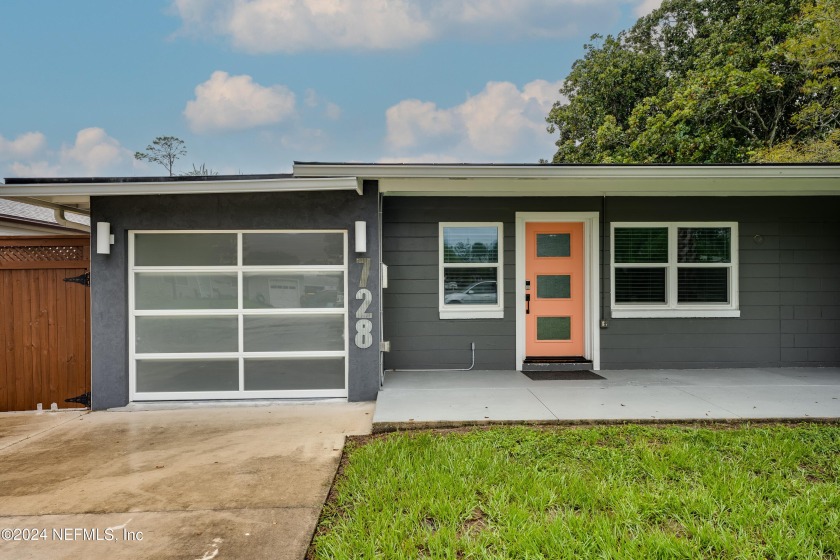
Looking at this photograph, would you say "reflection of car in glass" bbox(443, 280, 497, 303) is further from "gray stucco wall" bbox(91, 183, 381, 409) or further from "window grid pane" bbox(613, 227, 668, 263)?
"window grid pane" bbox(613, 227, 668, 263)

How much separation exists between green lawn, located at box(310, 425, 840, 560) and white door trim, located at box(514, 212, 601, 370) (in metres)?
2.24

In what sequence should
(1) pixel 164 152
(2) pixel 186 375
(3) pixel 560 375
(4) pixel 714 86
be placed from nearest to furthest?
(2) pixel 186 375 < (3) pixel 560 375 < (4) pixel 714 86 < (1) pixel 164 152

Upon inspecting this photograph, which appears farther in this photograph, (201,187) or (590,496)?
(201,187)

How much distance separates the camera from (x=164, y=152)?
94.1ft

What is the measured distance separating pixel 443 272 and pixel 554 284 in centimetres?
148

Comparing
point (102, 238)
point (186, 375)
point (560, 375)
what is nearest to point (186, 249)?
point (102, 238)

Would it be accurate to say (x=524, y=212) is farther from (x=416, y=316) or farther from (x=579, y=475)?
(x=579, y=475)

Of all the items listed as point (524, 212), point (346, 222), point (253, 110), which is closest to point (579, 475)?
point (346, 222)

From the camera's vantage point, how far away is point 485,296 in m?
5.74

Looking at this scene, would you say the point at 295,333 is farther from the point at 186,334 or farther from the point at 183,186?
the point at 183,186

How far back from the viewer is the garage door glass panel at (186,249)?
4.69 m

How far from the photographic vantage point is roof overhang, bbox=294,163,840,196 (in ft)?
14.1

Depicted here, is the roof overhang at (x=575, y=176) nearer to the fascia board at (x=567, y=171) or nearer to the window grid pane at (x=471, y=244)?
the fascia board at (x=567, y=171)

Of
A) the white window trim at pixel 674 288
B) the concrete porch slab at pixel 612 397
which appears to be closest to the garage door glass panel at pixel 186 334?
the concrete porch slab at pixel 612 397
